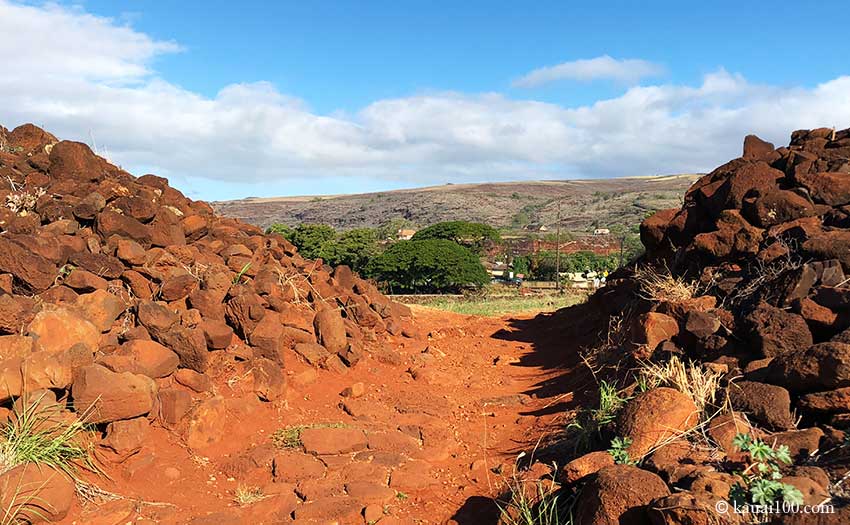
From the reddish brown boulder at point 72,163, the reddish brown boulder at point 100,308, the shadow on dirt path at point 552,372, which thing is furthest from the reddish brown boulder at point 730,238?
the reddish brown boulder at point 72,163

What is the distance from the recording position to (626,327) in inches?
295

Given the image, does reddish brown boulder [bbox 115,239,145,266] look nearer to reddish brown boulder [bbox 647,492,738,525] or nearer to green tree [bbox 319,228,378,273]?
reddish brown boulder [bbox 647,492,738,525]

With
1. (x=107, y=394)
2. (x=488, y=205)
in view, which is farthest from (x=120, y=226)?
(x=488, y=205)

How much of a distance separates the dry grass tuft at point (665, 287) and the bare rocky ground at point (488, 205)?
57.1 metres

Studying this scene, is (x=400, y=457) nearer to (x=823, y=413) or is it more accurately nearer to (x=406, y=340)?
(x=823, y=413)

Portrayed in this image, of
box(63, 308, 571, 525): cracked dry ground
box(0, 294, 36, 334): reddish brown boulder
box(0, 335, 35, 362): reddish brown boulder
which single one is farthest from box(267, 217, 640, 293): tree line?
box(0, 335, 35, 362): reddish brown boulder

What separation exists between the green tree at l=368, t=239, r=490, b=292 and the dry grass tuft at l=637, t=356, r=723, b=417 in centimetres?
2322

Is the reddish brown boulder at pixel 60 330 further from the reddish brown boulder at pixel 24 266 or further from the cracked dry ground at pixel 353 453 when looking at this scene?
the cracked dry ground at pixel 353 453

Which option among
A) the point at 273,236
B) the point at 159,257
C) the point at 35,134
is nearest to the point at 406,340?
the point at 273,236

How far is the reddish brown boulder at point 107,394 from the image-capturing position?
4.46 metres

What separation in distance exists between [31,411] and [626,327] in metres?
6.01

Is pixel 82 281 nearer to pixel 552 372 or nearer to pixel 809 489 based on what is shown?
pixel 552 372

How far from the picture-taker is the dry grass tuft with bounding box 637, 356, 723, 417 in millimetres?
4348

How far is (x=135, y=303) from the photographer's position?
6.16 m
